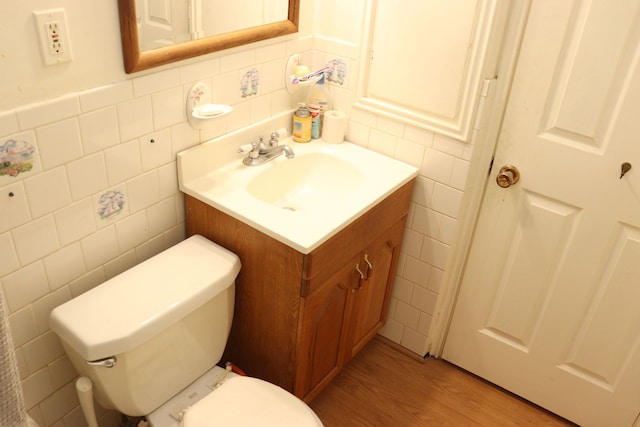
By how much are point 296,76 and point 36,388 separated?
126 cm

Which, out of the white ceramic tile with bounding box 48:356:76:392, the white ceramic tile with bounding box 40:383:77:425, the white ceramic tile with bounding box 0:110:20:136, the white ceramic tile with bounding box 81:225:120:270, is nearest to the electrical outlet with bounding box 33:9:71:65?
the white ceramic tile with bounding box 0:110:20:136

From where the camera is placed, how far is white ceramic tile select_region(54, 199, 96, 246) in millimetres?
1403

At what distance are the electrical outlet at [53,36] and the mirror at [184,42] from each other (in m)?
0.14

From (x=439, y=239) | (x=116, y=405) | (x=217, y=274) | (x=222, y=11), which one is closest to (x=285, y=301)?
(x=217, y=274)

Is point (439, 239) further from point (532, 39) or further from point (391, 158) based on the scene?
point (532, 39)

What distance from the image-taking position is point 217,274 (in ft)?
5.01

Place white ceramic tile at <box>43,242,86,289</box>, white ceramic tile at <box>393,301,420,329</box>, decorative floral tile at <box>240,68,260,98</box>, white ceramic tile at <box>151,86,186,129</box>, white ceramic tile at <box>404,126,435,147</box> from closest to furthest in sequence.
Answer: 1. white ceramic tile at <box>43,242,86,289</box>
2. white ceramic tile at <box>151,86,186,129</box>
3. decorative floral tile at <box>240,68,260,98</box>
4. white ceramic tile at <box>404,126,435,147</box>
5. white ceramic tile at <box>393,301,420,329</box>

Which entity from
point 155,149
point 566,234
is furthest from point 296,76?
point 566,234

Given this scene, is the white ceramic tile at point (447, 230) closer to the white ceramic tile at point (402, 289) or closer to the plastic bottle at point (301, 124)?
the white ceramic tile at point (402, 289)

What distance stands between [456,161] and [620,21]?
613 mm

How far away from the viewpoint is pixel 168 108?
5.10 ft

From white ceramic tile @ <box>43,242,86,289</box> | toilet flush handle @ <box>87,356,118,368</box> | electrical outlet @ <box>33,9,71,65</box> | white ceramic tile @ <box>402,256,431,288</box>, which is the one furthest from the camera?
white ceramic tile @ <box>402,256,431,288</box>

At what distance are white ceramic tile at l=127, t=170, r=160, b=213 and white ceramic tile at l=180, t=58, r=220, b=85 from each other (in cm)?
28

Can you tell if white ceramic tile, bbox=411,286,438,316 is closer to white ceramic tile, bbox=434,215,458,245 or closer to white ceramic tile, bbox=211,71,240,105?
white ceramic tile, bbox=434,215,458,245
